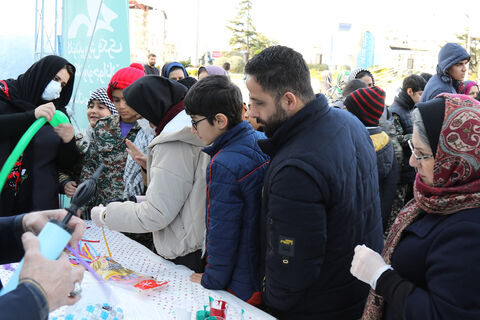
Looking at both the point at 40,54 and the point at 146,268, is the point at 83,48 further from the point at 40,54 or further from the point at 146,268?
the point at 146,268

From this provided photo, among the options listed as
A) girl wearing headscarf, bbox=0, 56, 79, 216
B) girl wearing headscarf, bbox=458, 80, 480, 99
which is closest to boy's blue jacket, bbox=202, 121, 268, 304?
girl wearing headscarf, bbox=0, 56, 79, 216

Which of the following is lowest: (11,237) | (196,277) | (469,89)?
(196,277)

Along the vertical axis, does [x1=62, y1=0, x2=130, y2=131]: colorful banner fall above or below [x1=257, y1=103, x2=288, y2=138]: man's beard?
above

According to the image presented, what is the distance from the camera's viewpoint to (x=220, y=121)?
5.22 feet

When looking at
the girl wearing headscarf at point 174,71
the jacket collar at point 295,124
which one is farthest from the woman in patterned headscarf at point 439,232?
the girl wearing headscarf at point 174,71

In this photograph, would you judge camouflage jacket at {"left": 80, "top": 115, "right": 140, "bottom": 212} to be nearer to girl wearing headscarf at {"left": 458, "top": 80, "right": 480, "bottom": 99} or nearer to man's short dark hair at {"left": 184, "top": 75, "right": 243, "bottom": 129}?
man's short dark hair at {"left": 184, "top": 75, "right": 243, "bottom": 129}

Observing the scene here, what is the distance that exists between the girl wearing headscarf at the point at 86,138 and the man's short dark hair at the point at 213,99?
1076mm

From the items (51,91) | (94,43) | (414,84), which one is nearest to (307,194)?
(51,91)

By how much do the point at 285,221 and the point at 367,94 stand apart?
1.67m

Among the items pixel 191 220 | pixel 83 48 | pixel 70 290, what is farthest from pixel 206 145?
pixel 83 48

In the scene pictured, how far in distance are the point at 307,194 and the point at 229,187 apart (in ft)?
1.15

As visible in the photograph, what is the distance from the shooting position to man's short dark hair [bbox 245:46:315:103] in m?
1.37

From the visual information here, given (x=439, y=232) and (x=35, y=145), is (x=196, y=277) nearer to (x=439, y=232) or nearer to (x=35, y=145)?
(x=439, y=232)

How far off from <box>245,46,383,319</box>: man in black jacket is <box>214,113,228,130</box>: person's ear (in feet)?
0.61
